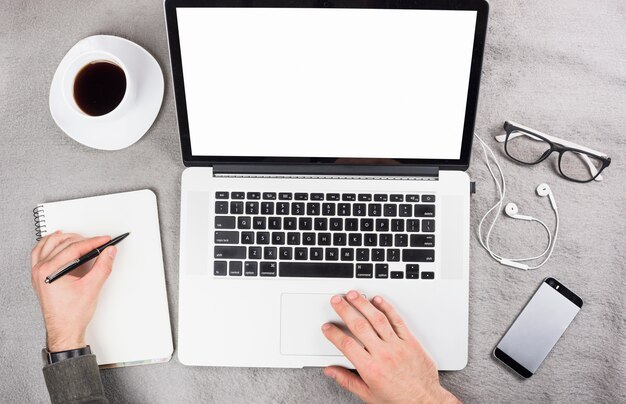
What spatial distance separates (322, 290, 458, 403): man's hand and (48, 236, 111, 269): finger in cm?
37

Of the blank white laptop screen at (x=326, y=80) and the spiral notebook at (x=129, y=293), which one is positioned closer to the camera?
the blank white laptop screen at (x=326, y=80)

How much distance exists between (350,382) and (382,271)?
17 centimetres

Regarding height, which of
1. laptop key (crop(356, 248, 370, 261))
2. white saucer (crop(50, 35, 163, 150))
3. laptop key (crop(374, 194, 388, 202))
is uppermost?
white saucer (crop(50, 35, 163, 150))

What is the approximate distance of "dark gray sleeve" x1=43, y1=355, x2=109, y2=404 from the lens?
81 centimetres

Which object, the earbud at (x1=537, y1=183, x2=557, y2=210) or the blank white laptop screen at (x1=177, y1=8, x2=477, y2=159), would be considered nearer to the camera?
the blank white laptop screen at (x1=177, y1=8, x2=477, y2=159)

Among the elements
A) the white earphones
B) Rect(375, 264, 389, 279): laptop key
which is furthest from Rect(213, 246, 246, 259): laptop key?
the white earphones

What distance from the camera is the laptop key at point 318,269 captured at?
2.72 ft

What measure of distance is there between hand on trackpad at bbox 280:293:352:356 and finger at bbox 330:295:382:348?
2cm

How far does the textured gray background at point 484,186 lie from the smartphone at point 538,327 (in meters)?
0.02

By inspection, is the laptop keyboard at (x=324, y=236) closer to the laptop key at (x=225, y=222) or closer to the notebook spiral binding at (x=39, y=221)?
the laptop key at (x=225, y=222)

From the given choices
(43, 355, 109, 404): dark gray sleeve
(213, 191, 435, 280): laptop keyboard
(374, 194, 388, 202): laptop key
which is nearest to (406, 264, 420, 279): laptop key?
(213, 191, 435, 280): laptop keyboard

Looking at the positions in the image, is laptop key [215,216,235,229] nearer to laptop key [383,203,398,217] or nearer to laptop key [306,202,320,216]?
laptop key [306,202,320,216]

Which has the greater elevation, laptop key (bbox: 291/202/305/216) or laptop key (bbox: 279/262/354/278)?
laptop key (bbox: 291/202/305/216)

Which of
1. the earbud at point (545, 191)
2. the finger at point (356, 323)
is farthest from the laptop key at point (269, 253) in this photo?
the earbud at point (545, 191)
